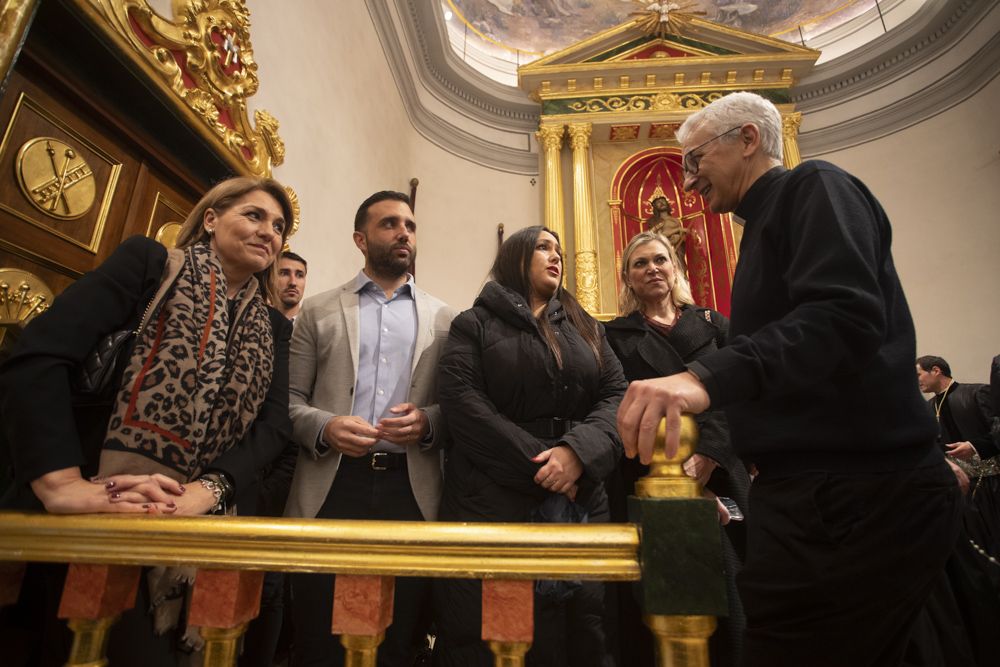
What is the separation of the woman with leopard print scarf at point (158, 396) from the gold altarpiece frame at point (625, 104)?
478 centimetres

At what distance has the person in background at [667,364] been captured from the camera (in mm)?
1368

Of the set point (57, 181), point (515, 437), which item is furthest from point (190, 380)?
point (57, 181)

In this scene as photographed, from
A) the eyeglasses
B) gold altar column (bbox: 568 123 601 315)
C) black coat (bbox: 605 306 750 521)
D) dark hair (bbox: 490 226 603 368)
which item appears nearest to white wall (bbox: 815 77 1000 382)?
gold altar column (bbox: 568 123 601 315)

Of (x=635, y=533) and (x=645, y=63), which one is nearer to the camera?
(x=635, y=533)

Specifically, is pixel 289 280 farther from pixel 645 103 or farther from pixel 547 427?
pixel 645 103

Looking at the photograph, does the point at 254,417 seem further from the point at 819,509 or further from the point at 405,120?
the point at 405,120

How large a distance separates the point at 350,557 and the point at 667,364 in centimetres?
126

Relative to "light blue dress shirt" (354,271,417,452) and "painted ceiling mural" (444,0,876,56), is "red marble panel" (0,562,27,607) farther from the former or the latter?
"painted ceiling mural" (444,0,876,56)

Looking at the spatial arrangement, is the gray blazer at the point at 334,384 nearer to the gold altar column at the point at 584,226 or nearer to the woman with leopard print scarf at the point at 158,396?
the woman with leopard print scarf at the point at 158,396

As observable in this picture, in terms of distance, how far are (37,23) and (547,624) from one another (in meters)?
2.13

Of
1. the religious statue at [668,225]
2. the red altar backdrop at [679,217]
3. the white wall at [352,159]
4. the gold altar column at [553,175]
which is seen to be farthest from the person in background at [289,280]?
the religious statue at [668,225]

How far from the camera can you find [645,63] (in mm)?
6184

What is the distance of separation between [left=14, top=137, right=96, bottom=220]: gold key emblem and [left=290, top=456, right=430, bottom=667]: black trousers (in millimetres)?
1139

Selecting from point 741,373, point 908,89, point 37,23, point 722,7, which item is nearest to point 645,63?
point 722,7
